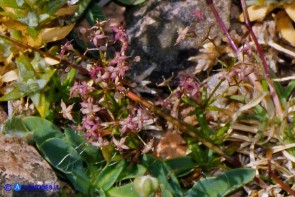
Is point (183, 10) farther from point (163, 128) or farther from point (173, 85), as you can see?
point (163, 128)

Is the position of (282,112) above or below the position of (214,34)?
below

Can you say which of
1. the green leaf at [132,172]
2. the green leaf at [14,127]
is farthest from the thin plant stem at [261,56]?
the green leaf at [14,127]

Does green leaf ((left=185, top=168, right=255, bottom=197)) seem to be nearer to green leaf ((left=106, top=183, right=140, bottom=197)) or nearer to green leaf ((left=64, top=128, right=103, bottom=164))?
green leaf ((left=106, top=183, right=140, bottom=197))

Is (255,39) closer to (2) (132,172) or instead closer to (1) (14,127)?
(2) (132,172)

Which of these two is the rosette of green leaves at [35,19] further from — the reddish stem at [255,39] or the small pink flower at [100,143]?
the reddish stem at [255,39]

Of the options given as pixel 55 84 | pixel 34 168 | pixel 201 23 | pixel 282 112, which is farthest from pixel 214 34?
pixel 34 168
